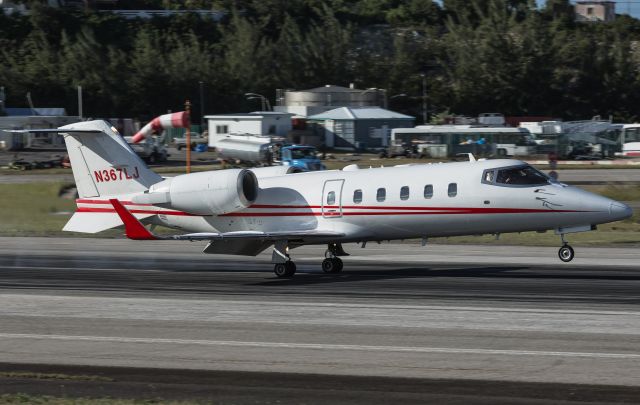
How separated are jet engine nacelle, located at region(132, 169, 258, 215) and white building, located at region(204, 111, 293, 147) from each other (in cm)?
6850

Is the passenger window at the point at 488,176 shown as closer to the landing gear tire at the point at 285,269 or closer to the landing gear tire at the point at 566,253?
the landing gear tire at the point at 566,253

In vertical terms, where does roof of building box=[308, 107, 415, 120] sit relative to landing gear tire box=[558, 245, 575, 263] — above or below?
above

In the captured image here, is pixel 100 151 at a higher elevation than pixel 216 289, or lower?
higher

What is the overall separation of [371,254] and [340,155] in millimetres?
64606

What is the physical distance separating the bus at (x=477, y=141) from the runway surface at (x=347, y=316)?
5572 cm

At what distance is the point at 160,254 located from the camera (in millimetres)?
32375

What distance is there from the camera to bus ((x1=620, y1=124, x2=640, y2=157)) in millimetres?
87000

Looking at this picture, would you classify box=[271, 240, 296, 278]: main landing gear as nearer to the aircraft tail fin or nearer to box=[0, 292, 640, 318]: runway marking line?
box=[0, 292, 640, 318]: runway marking line

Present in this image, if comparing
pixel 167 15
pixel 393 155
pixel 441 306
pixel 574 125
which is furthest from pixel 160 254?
pixel 167 15

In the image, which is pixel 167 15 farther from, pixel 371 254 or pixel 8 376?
pixel 8 376

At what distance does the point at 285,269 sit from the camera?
2561cm

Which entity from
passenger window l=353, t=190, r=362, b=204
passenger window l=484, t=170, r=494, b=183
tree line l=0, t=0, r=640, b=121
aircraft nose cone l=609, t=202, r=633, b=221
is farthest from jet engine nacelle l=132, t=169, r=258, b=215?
tree line l=0, t=0, r=640, b=121

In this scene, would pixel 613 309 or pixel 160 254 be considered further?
pixel 160 254

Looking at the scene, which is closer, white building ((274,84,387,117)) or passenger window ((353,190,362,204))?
passenger window ((353,190,362,204))
